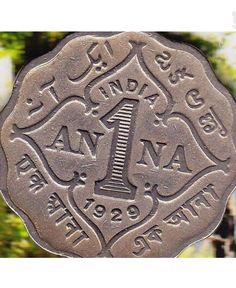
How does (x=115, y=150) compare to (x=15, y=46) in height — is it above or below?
below

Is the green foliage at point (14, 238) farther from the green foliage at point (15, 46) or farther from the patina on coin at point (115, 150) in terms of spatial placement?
the green foliage at point (15, 46)

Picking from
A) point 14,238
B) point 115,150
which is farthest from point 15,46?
point 14,238

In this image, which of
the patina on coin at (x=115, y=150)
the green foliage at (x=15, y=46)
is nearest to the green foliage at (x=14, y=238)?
the patina on coin at (x=115, y=150)

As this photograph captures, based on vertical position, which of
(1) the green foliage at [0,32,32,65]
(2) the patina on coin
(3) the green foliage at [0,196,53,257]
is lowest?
Answer: (3) the green foliage at [0,196,53,257]

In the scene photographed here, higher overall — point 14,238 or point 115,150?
point 115,150

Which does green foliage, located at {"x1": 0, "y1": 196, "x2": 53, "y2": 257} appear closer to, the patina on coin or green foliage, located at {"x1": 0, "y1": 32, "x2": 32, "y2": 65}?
the patina on coin

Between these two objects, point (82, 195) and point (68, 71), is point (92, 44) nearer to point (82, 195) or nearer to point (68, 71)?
point (68, 71)

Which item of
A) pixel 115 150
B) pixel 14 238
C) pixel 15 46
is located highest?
pixel 15 46

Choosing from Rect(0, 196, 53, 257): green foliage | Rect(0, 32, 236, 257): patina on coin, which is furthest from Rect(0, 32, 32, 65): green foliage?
Rect(0, 196, 53, 257): green foliage

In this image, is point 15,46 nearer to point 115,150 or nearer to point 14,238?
point 115,150

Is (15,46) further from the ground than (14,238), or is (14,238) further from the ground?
(15,46)
